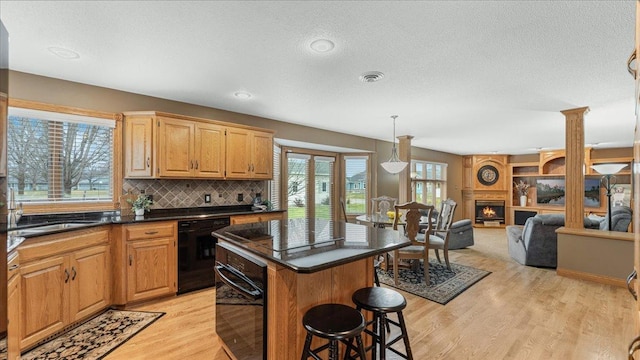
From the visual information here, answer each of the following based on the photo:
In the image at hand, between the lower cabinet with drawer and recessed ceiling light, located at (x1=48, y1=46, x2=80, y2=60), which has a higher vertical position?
recessed ceiling light, located at (x1=48, y1=46, x2=80, y2=60)

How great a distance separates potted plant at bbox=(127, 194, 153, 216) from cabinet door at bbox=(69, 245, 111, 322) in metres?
0.51

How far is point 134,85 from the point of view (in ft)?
10.1

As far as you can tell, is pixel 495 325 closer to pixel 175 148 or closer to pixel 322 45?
pixel 322 45

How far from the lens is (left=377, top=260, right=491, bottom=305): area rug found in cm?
324

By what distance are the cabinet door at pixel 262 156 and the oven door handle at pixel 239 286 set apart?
222 centimetres

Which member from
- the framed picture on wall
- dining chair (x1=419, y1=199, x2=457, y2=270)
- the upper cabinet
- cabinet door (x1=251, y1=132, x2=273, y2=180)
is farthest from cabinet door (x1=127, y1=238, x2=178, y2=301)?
the framed picture on wall

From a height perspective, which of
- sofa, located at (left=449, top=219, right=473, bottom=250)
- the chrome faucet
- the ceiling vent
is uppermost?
the ceiling vent

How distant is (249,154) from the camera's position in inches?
158

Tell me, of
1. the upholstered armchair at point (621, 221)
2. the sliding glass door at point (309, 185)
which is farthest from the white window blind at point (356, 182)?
the upholstered armchair at point (621, 221)

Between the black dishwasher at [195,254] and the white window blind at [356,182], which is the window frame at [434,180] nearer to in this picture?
the white window blind at [356,182]

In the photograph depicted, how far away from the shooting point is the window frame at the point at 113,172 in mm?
2719

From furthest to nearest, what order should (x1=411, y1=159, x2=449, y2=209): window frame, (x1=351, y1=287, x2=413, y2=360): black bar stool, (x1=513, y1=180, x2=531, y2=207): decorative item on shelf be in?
(x1=513, y1=180, x2=531, y2=207): decorative item on shelf
(x1=411, y1=159, x2=449, y2=209): window frame
(x1=351, y1=287, x2=413, y2=360): black bar stool

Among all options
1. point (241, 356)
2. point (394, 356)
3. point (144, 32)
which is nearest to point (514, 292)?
point (394, 356)

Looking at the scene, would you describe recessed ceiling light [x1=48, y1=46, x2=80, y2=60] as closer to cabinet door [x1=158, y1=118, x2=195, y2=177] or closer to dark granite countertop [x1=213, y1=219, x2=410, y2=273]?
cabinet door [x1=158, y1=118, x2=195, y2=177]
